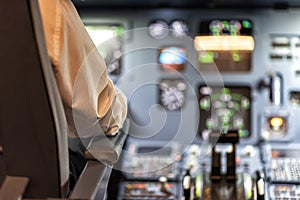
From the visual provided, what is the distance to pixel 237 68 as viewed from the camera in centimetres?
334

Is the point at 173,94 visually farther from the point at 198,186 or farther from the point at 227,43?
the point at 198,186

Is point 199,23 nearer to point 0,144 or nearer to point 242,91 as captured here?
point 242,91

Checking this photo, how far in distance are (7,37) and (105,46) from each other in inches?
64.9

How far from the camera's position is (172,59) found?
3322 millimetres

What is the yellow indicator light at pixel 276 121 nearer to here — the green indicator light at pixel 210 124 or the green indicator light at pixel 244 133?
the green indicator light at pixel 244 133

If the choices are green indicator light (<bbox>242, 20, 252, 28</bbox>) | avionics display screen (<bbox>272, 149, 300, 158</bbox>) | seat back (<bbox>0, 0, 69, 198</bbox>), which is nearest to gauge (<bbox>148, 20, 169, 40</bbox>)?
green indicator light (<bbox>242, 20, 252, 28</bbox>)

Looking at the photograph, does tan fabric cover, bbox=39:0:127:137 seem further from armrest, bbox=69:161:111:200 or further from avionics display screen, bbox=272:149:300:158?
avionics display screen, bbox=272:149:300:158

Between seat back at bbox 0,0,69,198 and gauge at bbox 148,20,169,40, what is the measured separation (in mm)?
1646

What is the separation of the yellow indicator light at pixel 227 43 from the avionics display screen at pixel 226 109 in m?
0.18

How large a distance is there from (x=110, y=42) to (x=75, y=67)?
1.52 metres

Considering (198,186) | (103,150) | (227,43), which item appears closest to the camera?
(103,150)

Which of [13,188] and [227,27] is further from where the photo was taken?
[227,27]

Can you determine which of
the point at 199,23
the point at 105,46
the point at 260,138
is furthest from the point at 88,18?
the point at 260,138

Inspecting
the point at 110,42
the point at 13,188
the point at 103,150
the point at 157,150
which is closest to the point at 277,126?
the point at 157,150
